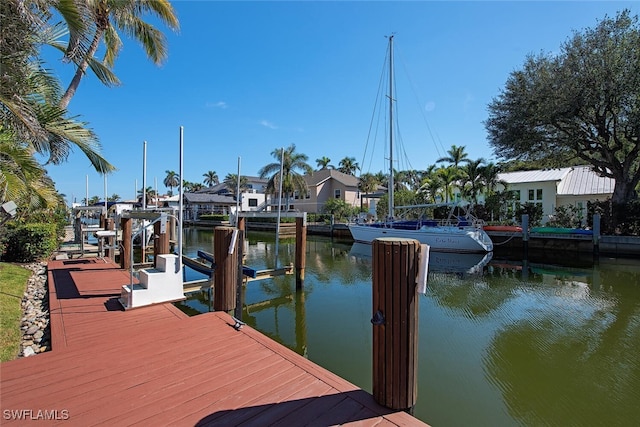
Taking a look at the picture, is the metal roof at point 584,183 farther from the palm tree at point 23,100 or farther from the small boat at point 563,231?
the palm tree at point 23,100

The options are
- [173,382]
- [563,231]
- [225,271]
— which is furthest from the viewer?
[563,231]

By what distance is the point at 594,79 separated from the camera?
16609 millimetres

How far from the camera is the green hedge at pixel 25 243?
9.80m

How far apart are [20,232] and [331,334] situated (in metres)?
10.3

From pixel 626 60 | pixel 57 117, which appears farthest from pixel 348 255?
pixel 626 60

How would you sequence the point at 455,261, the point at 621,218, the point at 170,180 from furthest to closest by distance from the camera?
the point at 170,180 < the point at 621,218 < the point at 455,261

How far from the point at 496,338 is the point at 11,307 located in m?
9.06

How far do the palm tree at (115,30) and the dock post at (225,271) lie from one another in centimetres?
513

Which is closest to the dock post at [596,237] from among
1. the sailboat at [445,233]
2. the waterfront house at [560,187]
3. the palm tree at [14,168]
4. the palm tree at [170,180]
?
the sailboat at [445,233]

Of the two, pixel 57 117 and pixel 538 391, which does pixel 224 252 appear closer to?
pixel 57 117

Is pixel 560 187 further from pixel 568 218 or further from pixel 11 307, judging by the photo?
pixel 11 307

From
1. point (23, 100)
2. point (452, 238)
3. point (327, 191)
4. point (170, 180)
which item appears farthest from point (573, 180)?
point (170, 180)

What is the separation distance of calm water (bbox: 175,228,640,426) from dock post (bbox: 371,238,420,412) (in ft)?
5.61

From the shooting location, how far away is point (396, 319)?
107 inches
